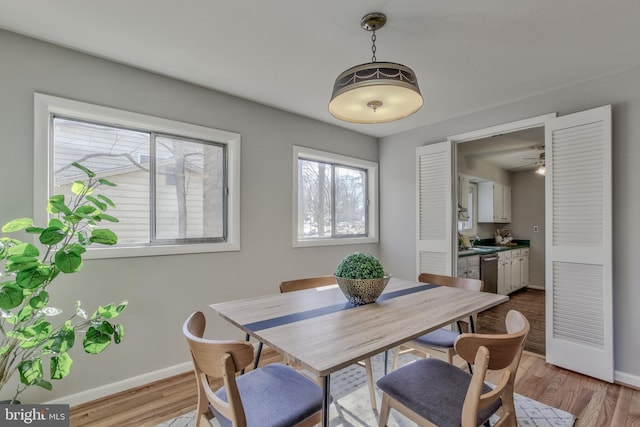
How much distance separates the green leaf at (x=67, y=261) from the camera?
1.50 m

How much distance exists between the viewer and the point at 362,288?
165 centimetres

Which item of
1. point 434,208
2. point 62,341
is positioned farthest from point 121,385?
point 434,208

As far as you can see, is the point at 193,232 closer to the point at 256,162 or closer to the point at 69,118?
the point at 256,162

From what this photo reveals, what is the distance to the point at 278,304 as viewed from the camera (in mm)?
1716

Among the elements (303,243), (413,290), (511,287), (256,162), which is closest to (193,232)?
(256,162)

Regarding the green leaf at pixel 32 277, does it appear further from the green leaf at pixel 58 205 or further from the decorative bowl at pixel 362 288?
the decorative bowl at pixel 362 288

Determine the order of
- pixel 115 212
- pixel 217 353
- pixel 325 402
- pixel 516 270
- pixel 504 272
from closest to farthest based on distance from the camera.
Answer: pixel 217 353 < pixel 325 402 < pixel 115 212 < pixel 504 272 < pixel 516 270

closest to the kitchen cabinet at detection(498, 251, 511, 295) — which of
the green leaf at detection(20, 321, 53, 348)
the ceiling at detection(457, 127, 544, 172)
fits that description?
the ceiling at detection(457, 127, 544, 172)

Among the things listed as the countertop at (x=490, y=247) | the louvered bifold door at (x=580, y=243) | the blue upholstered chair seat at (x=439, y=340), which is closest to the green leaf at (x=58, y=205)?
A: the blue upholstered chair seat at (x=439, y=340)

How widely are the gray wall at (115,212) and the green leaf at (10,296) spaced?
25.9 inches

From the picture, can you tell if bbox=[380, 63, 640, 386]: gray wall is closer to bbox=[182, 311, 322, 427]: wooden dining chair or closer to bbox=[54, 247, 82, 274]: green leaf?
bbox=[182, 311, 322, 427]: wooden dining chair

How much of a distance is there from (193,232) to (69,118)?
46.4 inches

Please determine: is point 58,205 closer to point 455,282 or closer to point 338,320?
point 338,320

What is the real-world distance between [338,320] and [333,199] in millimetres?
2455
